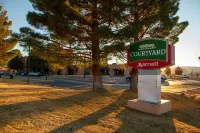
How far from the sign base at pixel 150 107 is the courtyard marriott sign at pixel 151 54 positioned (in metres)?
1.69

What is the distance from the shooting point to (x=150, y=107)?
8.42 metres

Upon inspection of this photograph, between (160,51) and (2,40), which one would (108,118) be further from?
(2,40)

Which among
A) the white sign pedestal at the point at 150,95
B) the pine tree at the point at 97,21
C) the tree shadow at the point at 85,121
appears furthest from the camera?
the pine tree at the point at 97,21

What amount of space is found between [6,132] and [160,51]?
6.73 meters

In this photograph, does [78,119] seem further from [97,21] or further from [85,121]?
[97,21]

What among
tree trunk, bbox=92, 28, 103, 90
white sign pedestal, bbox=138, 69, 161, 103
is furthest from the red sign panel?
tree trunk, bbox=92, 28, 103, 90

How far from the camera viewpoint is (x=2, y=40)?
20625mm

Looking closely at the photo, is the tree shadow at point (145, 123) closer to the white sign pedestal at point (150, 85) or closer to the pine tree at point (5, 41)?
the white sign pedestal at point (150, 85)

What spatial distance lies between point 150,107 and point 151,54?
241 cm

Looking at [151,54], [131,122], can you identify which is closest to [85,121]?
[131,122]

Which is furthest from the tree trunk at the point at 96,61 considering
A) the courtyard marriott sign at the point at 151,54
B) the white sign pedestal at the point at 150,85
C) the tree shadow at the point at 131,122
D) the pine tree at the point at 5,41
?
the pine tree at the point at 5,41

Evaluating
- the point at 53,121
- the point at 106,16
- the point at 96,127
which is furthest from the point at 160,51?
the point at 53,121

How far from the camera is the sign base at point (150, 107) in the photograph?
27.3ft

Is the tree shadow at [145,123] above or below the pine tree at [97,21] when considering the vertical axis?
below
